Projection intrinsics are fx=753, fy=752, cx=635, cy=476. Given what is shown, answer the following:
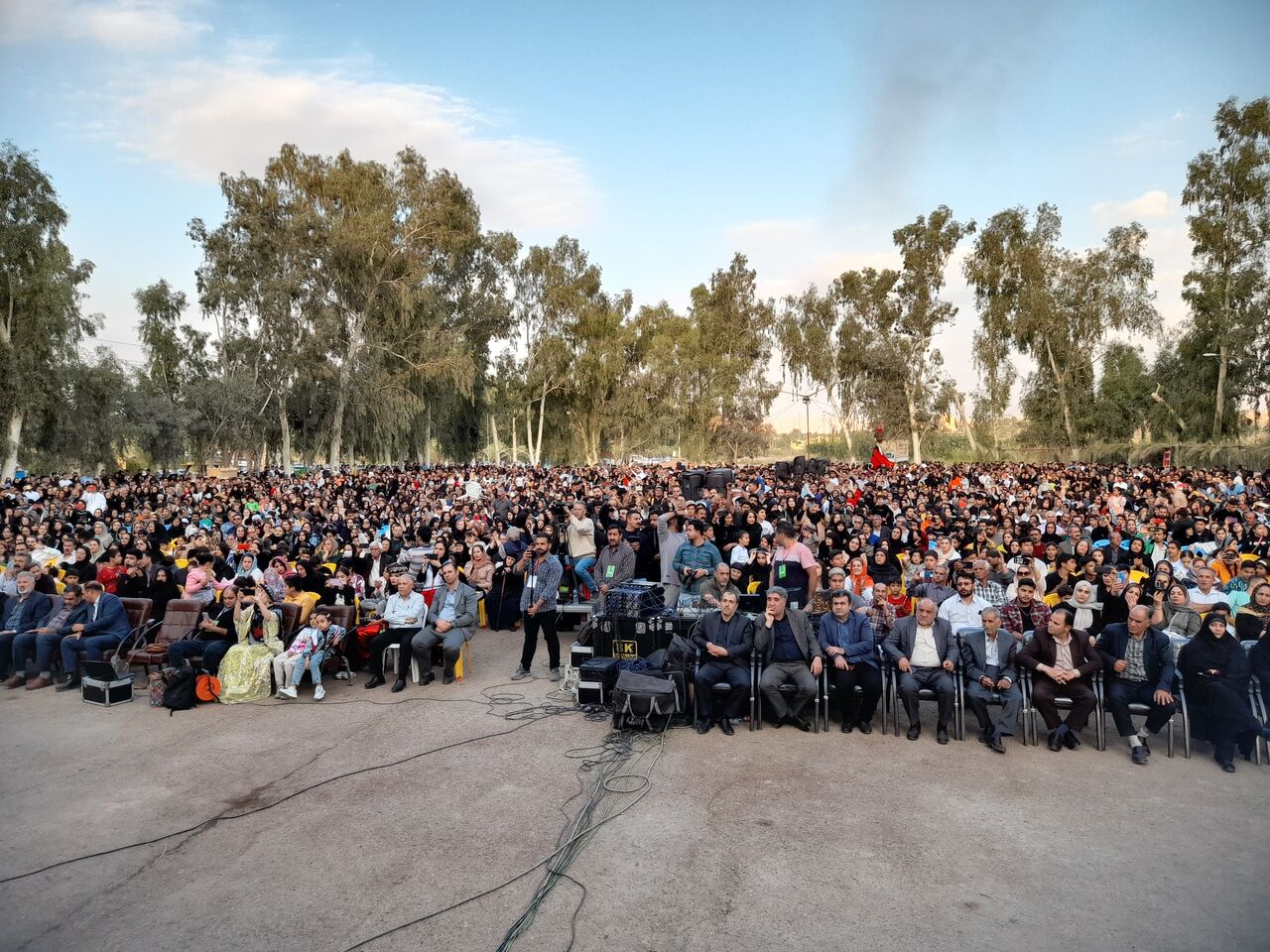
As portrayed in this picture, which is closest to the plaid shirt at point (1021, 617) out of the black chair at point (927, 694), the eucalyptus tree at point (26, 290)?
the black chair at point (927, 694)

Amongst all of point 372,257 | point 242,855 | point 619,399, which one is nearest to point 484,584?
point 242,855

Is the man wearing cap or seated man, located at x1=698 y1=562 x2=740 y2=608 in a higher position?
the man wearing cap

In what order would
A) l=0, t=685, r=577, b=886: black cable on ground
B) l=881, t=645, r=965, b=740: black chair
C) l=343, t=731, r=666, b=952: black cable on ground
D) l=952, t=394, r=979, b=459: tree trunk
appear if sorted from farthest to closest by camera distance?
1. l=952, t=394, r=979, b=459: tree trunk
2. l=881, t=645, r=965, b=740: black chair
3. l=0, t=685, r=577, b=886: black cable on ground
4. l=343, t=731, r=666, b=952: black cable on ground

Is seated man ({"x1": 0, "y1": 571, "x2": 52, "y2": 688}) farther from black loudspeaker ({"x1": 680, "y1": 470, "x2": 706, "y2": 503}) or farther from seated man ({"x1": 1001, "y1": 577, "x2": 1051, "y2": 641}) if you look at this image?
black loudspeaker ({"x1": 680, "y1": 470, "x2": 706, "y2": 503})

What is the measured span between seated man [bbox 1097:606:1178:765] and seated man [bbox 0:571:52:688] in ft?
34.0

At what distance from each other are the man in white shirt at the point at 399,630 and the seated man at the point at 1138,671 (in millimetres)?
6183

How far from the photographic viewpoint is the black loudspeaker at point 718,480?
763 inches

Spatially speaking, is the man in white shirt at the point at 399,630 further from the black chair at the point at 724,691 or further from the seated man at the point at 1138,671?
the seated man at the point at 1138,671

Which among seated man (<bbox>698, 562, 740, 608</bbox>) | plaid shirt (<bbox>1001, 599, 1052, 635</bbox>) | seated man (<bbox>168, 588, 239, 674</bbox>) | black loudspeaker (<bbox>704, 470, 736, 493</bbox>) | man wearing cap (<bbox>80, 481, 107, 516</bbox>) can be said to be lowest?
seated man (<bbox>168, 588, 239, 674</bbox>)

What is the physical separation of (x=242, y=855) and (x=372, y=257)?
99.0 ft

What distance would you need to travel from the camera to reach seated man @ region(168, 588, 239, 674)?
7.20 meters

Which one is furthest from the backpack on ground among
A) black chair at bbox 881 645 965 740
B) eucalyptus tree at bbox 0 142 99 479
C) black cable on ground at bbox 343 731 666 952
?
eucalyptus tree at bbox 0 142 99 479

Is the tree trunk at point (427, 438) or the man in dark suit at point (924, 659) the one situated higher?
the tree trunk at point (427, 438)

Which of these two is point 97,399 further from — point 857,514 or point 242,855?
point 242,855
